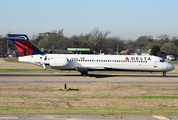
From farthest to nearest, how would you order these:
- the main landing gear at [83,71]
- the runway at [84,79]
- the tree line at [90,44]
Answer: the tree line at [90,44], the main landing gear at [83,71], the runway at [84,79]

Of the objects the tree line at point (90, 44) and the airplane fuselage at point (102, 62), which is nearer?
the airplane fuselage at point (102, 62)

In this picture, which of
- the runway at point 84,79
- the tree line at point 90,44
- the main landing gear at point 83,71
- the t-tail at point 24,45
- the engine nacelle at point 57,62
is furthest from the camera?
the tree line at point 90,44

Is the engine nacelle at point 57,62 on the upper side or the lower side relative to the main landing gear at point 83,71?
upper

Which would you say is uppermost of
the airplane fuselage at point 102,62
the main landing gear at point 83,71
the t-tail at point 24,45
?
the t-tail at point 24,45

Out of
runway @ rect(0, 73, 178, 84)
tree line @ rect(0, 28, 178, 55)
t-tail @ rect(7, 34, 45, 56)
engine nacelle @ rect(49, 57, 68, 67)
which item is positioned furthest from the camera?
tree line @ rect(0, 28, 178, 55)

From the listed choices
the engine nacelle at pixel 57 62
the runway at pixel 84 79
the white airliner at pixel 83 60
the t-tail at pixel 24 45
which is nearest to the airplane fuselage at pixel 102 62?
the white airliner at pixel 83 60

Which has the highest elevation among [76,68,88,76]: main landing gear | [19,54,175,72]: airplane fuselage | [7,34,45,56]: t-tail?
[7,34,45,56]: t-tail

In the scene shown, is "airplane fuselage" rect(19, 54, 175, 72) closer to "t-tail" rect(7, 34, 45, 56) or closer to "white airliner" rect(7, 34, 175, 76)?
"white airliner" rect(7, 34, 175, 76)

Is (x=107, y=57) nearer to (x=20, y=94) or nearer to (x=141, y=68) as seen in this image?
(x=141, y=68)

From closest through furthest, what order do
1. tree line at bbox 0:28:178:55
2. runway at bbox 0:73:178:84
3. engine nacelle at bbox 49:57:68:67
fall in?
runway at bbox 0:73:178:84 → engine nacelle at bbox 49:57:68:67 → tree line at bbox 0:28:178:55

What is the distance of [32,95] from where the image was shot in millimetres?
20312

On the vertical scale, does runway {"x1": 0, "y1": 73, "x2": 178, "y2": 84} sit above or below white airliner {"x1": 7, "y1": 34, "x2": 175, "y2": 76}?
below

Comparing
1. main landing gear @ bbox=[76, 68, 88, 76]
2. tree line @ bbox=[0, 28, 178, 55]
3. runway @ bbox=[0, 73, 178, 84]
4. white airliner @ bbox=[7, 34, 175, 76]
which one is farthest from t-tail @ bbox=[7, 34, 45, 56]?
tree line @ bbox=[0, 28, 178, 55]

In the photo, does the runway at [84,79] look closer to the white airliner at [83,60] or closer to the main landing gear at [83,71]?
the main landing gear at [83,71]
